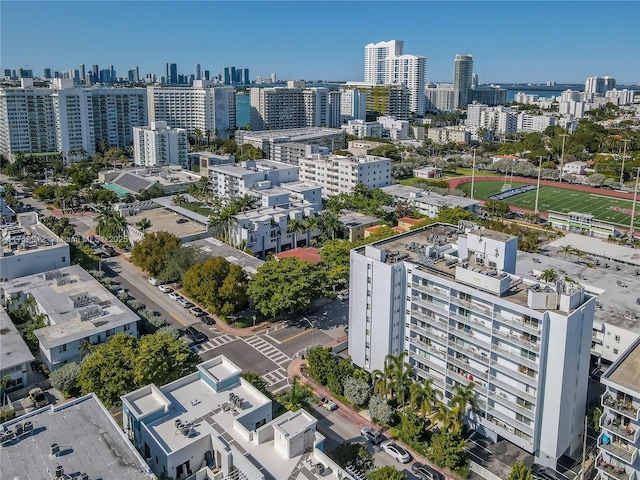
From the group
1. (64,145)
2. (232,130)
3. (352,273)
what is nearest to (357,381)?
(352,273)

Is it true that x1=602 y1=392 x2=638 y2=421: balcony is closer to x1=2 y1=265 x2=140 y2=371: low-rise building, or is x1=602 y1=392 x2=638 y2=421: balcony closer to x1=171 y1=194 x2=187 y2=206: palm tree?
x1=2 y1=265 x2=140 y2=371: low-rise building

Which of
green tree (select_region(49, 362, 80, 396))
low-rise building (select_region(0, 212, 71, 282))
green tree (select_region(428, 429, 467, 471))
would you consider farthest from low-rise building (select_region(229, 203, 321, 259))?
green tree (select_region(428, 429, 467, 471))

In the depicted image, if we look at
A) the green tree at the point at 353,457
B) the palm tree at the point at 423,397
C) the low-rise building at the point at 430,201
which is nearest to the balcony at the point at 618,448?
the palm tree at the point at 423,397

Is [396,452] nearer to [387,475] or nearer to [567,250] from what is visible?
[387,475]

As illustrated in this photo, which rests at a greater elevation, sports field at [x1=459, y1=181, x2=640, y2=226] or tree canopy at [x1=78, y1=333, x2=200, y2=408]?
sports field at [x1=459, y1=181, x2=640, y2=226]

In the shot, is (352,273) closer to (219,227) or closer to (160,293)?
(160,293)

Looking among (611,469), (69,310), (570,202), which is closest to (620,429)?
(611,469)
